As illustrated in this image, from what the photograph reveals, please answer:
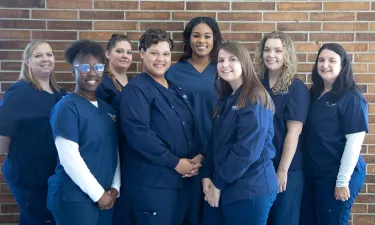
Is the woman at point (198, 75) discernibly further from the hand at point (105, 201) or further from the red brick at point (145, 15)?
the hand at point (105, 201)

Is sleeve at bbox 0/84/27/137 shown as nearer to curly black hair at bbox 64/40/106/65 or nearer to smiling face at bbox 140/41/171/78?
curly black hair at bbox 64/40/106/65

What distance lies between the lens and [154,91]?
2539mm

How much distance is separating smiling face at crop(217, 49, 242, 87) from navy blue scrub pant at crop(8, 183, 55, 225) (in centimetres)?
140

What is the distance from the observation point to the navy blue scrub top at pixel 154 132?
95.4 inches

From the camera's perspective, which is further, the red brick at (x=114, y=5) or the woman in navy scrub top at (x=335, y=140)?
the red brick at (x=114, y=5)

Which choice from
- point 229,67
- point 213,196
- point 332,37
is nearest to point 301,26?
point 332,37

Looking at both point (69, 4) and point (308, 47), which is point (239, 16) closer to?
point (308, 47)

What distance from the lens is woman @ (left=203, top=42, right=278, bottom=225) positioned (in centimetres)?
226

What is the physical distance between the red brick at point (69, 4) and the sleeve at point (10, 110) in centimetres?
102

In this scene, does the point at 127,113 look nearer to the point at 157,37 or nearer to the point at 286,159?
the point at 157,37

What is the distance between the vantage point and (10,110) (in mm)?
2627

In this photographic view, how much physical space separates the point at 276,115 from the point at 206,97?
1.65 ft

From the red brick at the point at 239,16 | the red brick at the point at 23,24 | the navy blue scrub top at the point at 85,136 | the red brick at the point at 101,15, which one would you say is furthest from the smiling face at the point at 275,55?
the red brick at the point at 23,24

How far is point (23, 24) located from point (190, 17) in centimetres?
136
